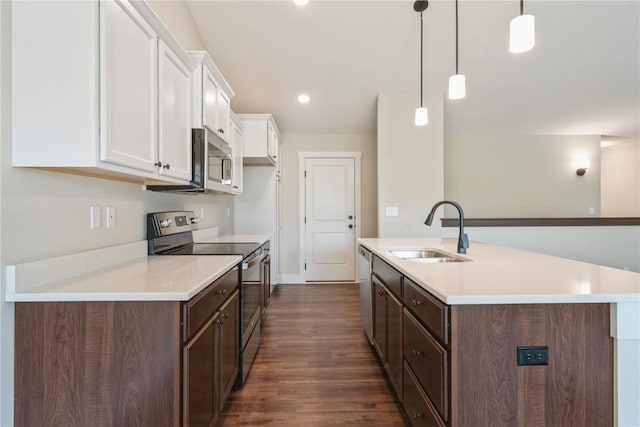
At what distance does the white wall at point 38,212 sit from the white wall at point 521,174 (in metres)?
4.77

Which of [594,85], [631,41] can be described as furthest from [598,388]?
[594,85]

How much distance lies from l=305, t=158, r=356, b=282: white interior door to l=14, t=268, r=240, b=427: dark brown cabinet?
380cm

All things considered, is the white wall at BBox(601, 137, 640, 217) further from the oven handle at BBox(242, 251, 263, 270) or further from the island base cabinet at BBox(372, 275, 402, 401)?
the oven handle at BBox(242, 251, 263, 270)

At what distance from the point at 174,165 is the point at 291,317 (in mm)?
2216

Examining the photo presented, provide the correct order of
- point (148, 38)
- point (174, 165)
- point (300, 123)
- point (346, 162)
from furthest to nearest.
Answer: point (346, 162), point (300, 123), point (174, 165), point (148, 38)

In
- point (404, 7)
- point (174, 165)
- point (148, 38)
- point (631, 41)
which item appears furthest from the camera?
point (631, 41)

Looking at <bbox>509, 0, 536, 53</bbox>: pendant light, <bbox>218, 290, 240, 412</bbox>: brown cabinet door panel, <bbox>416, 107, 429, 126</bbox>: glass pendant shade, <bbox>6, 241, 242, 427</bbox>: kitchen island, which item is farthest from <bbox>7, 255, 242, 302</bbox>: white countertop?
<bbox>416, 107, 429, 126</bbox>: glass pendant shade

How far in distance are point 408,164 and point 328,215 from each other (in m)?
1.66

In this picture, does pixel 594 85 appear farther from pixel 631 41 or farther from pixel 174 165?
pixel 174 165

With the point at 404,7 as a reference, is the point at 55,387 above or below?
below

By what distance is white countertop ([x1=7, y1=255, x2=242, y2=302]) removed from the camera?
3.55 ft

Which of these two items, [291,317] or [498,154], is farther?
[498,154]

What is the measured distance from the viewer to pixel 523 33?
1.45 m

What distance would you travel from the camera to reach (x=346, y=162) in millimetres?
4887
